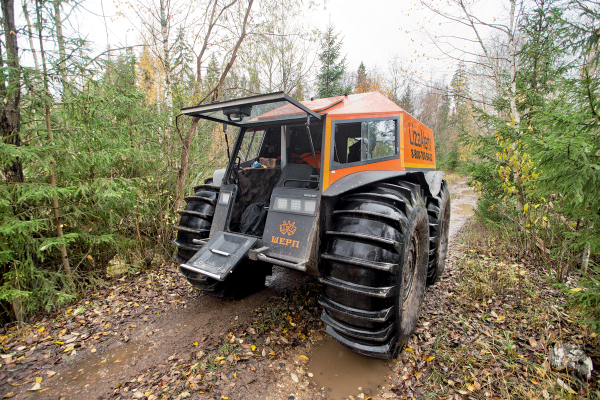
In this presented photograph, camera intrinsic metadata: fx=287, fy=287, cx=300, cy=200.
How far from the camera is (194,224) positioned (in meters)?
3.41

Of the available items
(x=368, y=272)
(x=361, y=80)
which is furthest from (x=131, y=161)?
(x=361, y=80)

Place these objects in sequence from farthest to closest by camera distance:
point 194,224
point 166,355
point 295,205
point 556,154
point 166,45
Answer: point 166,45, point 194,224, point 295,205, point 166,355, point 556,154

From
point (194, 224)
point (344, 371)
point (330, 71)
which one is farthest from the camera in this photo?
point (330, 71)

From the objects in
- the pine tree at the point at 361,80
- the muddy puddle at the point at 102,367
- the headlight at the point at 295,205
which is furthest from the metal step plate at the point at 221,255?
the pine tree at the point at 361,80

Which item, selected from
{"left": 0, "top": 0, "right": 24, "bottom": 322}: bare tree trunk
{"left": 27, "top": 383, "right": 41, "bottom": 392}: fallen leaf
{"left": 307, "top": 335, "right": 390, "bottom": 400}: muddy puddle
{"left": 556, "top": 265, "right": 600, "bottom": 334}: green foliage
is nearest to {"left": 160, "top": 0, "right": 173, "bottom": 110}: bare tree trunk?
{"left": 0, "top": 0, "right": 24, "bottom": 322}: bare tree trunk

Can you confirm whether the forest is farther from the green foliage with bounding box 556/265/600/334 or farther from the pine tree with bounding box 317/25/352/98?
the pine tree with bounding box 317/25/352/98

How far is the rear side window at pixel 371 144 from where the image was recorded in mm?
3086

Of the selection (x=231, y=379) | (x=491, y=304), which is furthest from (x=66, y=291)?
(x=491, y=304)

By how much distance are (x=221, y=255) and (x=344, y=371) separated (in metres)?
1.57

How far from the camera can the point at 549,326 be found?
2898 mm

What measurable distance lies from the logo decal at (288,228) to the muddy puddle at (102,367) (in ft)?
5.75

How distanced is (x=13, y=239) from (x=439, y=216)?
514 cm

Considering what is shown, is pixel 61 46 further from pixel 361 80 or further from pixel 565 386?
pixel 361 80

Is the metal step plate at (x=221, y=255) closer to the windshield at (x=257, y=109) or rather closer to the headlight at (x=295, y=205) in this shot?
the headlight at (x=295, y=205)
